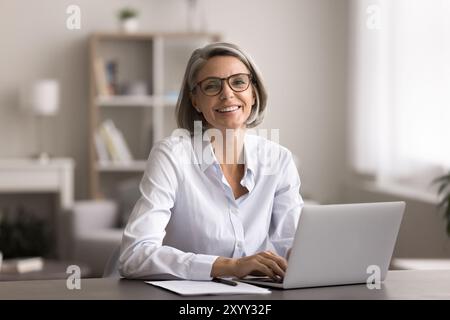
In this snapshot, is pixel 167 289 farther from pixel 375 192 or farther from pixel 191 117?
pixel 375 192

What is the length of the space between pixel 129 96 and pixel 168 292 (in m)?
4.40

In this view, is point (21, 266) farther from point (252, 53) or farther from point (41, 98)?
point (252, 53)

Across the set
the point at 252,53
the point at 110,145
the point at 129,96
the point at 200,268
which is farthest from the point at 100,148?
the point at 200,268

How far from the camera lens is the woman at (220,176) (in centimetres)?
203

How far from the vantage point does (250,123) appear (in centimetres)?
220

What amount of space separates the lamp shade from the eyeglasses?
12.4 feet

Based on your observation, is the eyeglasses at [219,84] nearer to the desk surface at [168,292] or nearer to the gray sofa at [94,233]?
the desk surface at [168,292]

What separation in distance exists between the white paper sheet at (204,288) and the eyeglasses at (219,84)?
579 mm

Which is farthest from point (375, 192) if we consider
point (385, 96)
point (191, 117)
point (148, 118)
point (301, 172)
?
point (191, 117)

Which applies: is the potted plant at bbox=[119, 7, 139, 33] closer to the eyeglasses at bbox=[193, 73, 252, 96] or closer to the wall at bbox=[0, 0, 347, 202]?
the wall at bbox=[0, 0, 347, 202]

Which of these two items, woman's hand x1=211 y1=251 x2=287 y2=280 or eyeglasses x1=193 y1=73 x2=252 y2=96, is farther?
eyeglasses x1=193 y1=73 x2=252 y2=96

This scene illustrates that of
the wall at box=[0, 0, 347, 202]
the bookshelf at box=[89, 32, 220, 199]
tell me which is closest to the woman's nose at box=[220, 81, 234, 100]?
the bookshelf at box=[89, 32, 220, 199]

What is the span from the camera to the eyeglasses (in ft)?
6.80

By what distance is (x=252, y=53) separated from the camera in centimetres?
618
